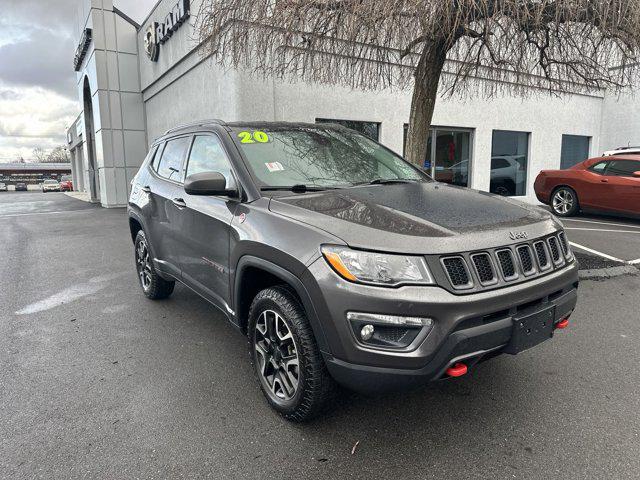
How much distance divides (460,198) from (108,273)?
5.44 meters

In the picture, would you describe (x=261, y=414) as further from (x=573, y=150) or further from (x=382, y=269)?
(x=573, y=150)

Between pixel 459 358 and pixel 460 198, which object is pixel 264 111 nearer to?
pixel 460 198

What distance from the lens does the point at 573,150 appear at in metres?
16.5

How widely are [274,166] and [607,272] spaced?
15.9ft

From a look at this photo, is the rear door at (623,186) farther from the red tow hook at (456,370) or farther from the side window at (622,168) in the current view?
the red tow hook at (456,370)

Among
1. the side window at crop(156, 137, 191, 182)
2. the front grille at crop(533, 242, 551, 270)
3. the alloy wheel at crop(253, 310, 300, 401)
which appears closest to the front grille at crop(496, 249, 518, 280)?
the front grille at crop(533, 242, 551, 270)

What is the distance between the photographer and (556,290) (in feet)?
8.43

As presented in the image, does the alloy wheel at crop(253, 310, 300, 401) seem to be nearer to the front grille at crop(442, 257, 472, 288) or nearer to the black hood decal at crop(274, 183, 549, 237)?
the black hood decal at crop(274, 183, 549, 237)

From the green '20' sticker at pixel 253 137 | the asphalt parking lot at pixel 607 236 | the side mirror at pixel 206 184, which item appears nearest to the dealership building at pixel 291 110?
the asphalt parking lot at pixel 607 236

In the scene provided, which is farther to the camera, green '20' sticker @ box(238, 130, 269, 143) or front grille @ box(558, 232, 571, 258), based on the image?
green '20' sticker @ box(238, 130, 269, 143)

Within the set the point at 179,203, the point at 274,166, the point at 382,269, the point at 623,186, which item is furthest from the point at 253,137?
the point at 623,186

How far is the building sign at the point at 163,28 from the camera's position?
12.9 meters

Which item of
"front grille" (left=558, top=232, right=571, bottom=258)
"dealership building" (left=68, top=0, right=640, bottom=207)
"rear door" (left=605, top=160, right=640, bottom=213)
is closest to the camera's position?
"front grille" (left=558, top=232, right=571, bottom=258)

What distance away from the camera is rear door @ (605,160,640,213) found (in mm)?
9375
